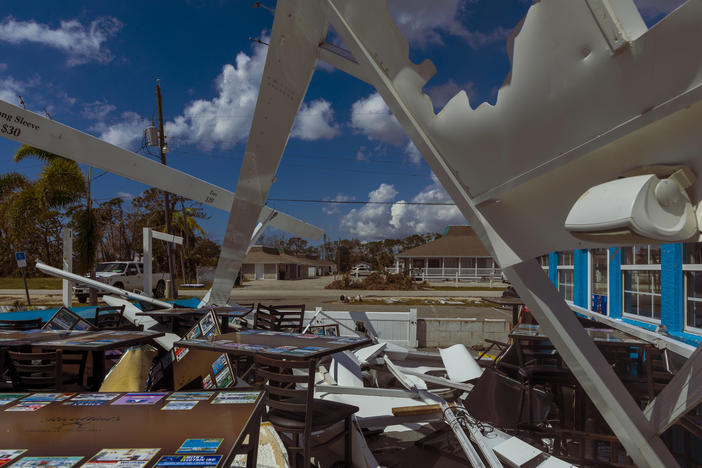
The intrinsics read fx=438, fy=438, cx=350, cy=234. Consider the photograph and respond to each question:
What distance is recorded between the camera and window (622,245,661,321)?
563cm

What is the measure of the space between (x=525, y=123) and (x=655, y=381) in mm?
3163

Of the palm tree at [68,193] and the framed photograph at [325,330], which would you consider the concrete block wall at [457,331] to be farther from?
the palm tree at [68,193]

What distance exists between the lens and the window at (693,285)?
15.3 ft

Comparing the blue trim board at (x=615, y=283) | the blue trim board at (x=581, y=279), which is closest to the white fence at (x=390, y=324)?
the blue trim board at (x=581, y=279)

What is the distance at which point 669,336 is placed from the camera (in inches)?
191

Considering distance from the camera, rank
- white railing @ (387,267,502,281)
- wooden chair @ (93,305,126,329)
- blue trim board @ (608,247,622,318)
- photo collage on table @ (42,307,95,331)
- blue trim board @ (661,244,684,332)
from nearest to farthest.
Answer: blue trim board @ (661,244,684,332), photo collage on table @ (42,307,95,331), blue trim board @ (608,247,622,318), wooden chair @ (93,305,126,329), white railing @ (387,267,502,281)

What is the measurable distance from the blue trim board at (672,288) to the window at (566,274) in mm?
3864

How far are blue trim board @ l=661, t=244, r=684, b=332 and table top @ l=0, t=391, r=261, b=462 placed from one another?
A: 16.1ft

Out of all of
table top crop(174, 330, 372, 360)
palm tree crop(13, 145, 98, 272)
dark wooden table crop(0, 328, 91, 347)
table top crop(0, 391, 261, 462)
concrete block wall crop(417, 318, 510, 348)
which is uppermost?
palm tree crop(13, 145, 98, 272)

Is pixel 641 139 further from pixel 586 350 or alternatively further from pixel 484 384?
pixel 484 384

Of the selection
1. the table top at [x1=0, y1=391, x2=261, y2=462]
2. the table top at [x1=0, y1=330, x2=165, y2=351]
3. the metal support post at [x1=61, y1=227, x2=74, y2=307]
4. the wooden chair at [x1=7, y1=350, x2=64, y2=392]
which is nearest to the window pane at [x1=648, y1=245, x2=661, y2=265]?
the table top at [x1=0, y1=391, x2=261, y2=462]

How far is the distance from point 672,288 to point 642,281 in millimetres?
1137

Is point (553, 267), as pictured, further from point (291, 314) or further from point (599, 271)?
point (291, 314)

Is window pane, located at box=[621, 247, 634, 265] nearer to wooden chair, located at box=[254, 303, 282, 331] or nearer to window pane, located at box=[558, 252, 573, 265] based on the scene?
window pane, located at box=[558, 252, 573, 265]
